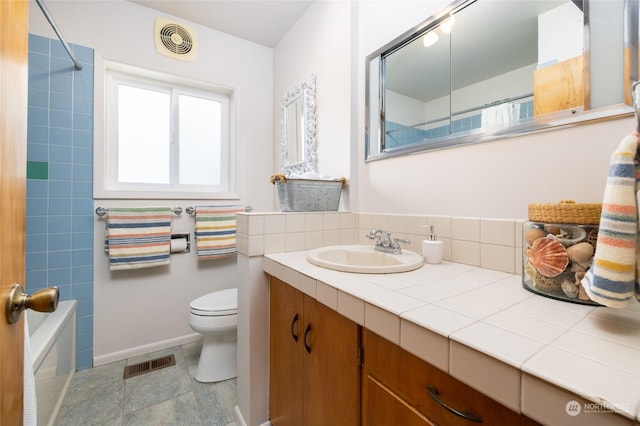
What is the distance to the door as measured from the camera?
434 millimetres

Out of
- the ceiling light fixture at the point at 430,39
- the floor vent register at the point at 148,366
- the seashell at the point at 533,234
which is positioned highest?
the ceiling light fixture at the point at 430,39

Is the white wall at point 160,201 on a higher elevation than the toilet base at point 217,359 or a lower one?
higher

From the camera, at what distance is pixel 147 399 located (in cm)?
145

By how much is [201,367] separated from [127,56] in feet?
6.94

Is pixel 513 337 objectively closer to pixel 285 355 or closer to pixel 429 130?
pixel 285 355

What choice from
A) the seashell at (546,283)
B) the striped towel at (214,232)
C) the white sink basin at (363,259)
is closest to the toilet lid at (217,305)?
the striped towel at (214,232)

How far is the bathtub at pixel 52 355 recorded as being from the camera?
115 cm

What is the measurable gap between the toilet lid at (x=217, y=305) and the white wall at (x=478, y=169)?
0.97 metres

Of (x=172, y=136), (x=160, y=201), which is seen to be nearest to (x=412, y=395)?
(x=160, y=201)

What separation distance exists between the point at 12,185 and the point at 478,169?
50.9 inches

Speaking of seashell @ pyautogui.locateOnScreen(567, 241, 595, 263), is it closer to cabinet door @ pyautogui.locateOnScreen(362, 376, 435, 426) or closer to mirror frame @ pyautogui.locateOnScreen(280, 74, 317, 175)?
cabinet door @ pyautogui.locateOnScreen(362, 376, 435, 426)

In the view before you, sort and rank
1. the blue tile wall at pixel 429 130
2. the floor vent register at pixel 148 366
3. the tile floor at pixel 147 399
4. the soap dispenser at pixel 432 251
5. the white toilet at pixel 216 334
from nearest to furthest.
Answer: the blue tile wall at pixel 429 130 < the soap dispenser at pixel 432 251 < the tile floor at pixel 147 399 < the white toilet at pixel 216 334 < the floor vent register at pixel 148 366

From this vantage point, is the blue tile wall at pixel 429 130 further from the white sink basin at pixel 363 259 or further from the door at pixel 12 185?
the door at pixel 12 185

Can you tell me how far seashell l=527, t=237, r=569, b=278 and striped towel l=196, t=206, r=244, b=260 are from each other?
192 cm
